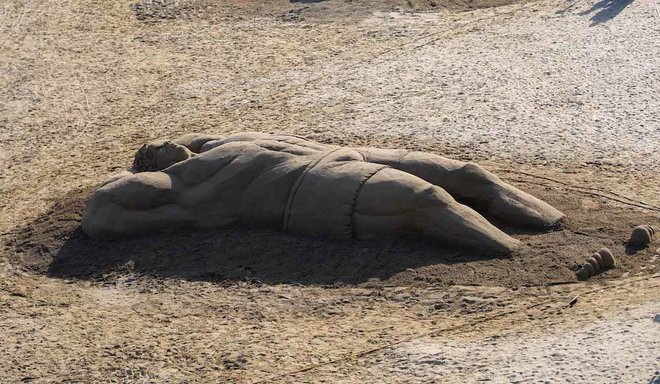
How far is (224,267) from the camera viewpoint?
41.4ft

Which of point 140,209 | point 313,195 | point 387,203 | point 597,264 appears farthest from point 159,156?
point 597,264

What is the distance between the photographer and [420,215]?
1229 centimetres

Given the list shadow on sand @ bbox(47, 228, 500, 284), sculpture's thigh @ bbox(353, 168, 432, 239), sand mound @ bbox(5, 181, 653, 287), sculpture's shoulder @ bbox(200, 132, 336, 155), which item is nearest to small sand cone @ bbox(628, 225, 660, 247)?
sand mound @ bbox(5, 181, 653, 287)

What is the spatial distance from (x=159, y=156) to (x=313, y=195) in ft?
7.14

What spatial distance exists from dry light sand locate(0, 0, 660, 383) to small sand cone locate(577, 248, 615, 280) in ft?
0.58

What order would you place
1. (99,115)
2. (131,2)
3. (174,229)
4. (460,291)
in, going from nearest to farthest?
(460,291) → (174,229) → (99,115) → (131,2)

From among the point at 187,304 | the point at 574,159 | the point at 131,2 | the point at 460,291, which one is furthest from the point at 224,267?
the point at 131,2

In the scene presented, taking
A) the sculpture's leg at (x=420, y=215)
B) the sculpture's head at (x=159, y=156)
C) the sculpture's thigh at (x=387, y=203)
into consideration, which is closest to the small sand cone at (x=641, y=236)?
the sculpture's leg at (x=420, y=215)

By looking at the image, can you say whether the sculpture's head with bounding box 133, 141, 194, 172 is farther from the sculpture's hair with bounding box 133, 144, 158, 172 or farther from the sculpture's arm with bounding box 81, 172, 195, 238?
the sculpture's arm with bounding box 81, 172, 195, 238

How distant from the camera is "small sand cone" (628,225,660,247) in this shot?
1211cm

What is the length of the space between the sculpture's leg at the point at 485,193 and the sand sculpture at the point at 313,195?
10 mm

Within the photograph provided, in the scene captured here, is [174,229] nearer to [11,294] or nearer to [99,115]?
[11,294]

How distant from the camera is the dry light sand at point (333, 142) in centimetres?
1081

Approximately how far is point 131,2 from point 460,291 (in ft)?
39.4
